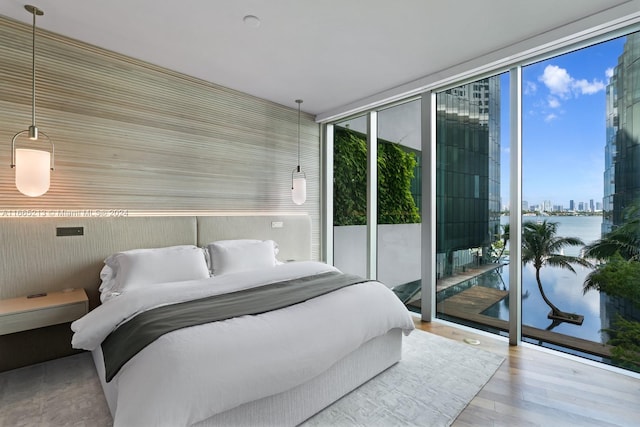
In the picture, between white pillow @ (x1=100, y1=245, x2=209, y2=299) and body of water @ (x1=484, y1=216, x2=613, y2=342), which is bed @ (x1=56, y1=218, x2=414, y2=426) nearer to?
white pillow @ (x1=100, y1=245, x2=209, y2=299)

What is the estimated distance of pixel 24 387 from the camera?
7.38 feet

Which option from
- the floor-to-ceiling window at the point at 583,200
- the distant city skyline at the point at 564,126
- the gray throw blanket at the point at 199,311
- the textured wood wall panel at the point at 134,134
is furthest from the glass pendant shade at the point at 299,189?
the floor-to-ceiling window at the point at 583,200

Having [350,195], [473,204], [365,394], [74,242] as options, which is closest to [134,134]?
[74,242]

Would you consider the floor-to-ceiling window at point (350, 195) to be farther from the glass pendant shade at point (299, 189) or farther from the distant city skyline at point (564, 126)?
the distant city skyline at point (564, 126)

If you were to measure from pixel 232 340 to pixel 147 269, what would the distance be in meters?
1.41

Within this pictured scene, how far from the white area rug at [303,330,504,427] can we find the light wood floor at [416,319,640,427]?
0.10 m

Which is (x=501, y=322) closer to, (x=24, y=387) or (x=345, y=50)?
(x=345, y=50)

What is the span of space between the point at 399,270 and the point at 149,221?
3.00 meters

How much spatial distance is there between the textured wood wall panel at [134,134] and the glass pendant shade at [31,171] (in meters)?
0.29

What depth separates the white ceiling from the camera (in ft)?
7.54

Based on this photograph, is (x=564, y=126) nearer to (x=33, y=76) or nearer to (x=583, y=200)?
(x=583, y=200)

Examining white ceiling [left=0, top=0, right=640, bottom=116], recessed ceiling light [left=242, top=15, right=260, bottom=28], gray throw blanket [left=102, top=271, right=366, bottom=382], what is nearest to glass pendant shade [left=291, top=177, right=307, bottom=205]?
white ceiling [left=0, top=0, right=640, bottom=116]

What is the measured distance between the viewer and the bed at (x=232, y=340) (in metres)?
1.43

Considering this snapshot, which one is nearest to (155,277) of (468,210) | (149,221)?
(149,221)
